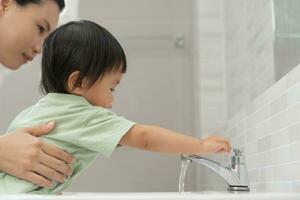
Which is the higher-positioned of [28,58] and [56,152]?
[28,58]

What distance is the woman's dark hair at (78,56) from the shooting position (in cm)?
92

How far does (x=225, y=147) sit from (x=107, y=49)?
325 millimetres

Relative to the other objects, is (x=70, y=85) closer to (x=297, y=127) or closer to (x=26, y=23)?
(x=26, y=23)

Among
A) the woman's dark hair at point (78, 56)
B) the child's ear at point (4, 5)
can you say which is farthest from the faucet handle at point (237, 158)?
the child's ear at point (4, 5)

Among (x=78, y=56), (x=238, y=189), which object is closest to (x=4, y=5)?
(x=78, y=56)

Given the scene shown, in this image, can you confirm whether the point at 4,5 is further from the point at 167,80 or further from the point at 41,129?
the point at 167,80

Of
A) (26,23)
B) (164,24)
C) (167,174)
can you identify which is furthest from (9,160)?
(164,24)

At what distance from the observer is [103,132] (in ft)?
2.74

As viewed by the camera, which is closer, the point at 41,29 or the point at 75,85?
the point at 75,85

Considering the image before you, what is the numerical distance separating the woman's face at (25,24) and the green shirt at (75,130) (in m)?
0.29

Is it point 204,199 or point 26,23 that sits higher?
point 26,23

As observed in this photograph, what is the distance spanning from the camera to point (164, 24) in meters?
1.81

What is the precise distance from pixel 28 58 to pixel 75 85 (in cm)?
36

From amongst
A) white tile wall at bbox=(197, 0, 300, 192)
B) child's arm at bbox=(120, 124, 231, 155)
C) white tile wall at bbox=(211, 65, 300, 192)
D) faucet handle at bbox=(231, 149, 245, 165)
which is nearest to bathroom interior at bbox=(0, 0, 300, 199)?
white tile wall at bbox=(197, 0, 300, 192)
